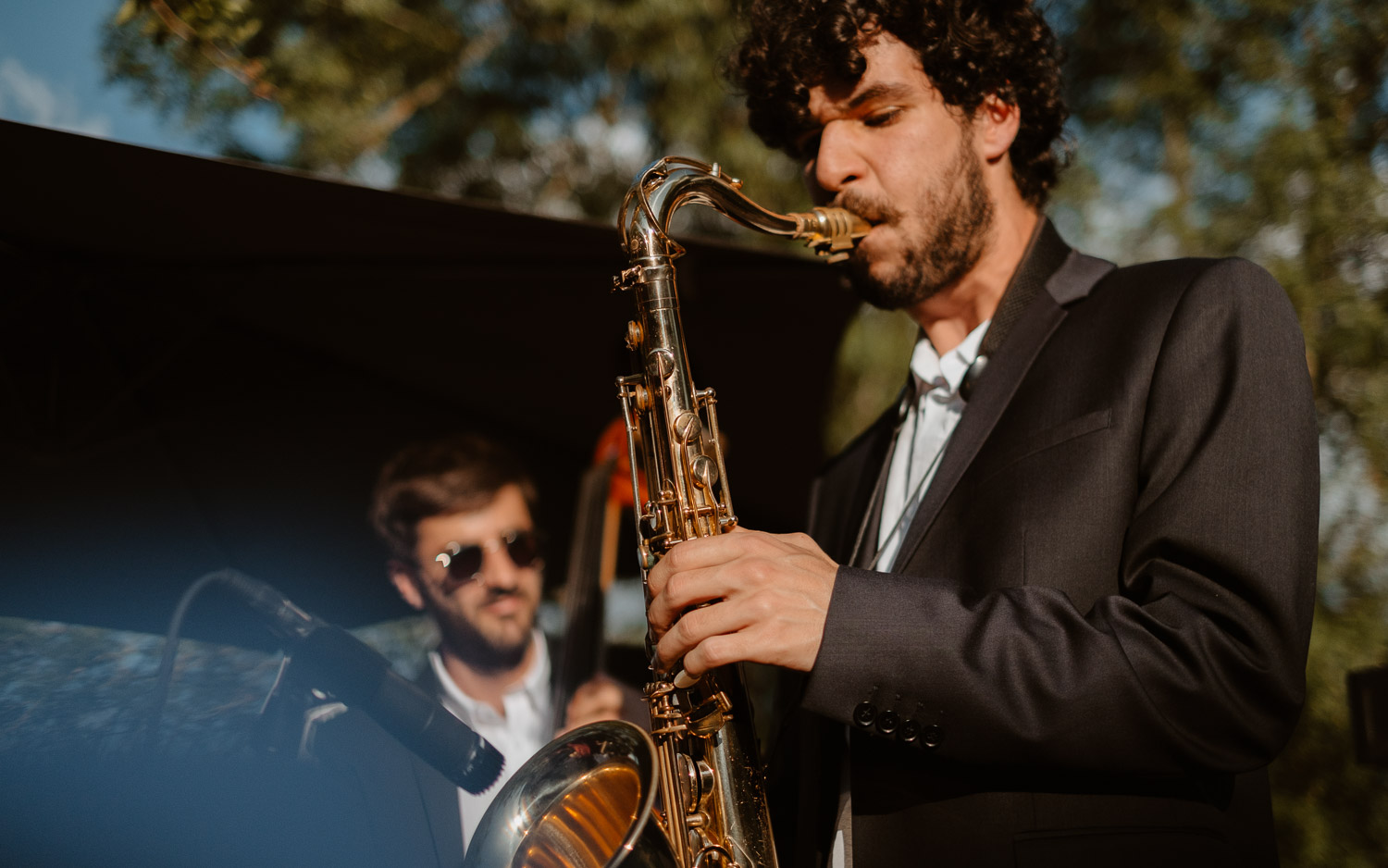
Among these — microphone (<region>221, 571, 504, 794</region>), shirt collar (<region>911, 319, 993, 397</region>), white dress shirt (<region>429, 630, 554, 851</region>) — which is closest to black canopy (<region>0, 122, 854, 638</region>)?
white dress shirt (<region>429, 630, 554, 851</region>)

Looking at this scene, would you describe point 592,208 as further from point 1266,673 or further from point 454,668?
→ point 1266,673

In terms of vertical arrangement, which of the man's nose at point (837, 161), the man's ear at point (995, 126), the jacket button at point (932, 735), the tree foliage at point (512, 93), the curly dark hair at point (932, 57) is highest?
the tree foliage at point (512, 93)

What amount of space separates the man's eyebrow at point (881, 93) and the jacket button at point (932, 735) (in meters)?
1.52

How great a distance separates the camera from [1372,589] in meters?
3.87

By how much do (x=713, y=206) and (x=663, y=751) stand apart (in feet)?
4.07

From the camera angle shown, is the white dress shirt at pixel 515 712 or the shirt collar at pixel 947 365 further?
the white dress shirt at pixel 515 712

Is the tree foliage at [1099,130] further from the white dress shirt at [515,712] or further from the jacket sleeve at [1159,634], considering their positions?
the jacket sleeve at [1159,634]

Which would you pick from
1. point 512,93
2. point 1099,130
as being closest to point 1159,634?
point 1099,130

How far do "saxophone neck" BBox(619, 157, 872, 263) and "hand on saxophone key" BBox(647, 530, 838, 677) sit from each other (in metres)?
0.93

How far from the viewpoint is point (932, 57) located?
2.41m

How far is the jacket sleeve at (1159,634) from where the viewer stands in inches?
58.5

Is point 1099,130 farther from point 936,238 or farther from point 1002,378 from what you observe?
point 1002,378

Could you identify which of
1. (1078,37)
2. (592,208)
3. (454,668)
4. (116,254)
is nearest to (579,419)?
(454,668)

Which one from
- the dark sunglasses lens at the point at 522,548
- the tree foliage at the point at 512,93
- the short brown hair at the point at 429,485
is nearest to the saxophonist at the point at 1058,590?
the dark sunglasses lens at the point at 522,548
